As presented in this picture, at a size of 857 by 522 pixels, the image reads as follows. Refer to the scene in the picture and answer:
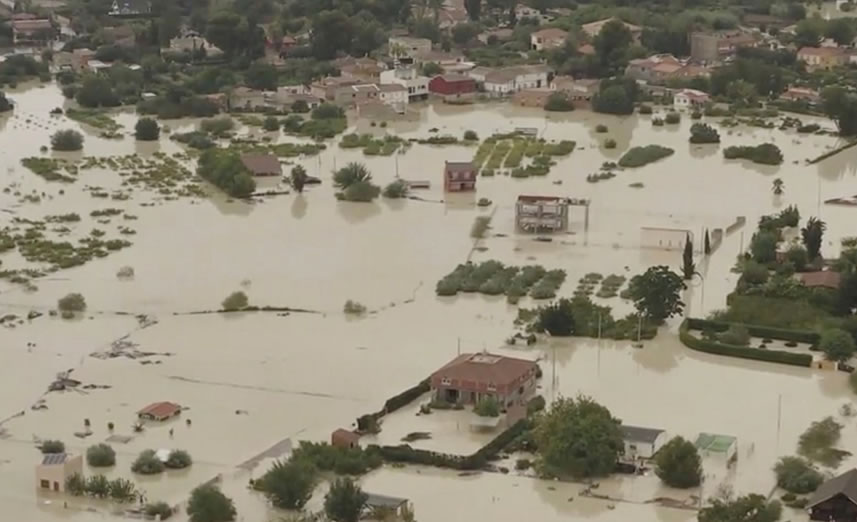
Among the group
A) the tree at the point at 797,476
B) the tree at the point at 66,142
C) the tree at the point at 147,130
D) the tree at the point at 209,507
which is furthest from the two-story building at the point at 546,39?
the tree at the point at 209,507

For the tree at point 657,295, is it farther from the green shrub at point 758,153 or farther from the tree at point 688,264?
the green shrub at point 758,153

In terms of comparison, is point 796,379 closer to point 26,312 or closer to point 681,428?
point 681,428

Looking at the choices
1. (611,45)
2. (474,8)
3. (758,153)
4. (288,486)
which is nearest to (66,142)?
(758,153)

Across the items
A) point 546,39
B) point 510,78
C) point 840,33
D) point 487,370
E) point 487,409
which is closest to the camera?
point 487,409

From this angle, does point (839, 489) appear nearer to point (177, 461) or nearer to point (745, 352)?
point (745, 352)

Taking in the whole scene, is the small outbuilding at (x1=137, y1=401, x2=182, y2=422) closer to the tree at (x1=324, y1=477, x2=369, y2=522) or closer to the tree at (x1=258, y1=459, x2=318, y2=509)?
the tree at (x1=258, y1=459, x2=318, y2=509)
